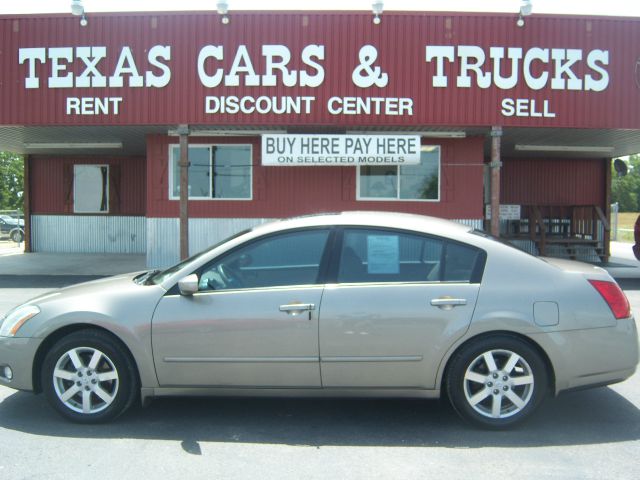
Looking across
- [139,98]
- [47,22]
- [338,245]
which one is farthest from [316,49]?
[338,245]

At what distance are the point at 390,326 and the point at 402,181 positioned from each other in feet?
34.4

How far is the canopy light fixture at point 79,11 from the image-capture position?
12.6m

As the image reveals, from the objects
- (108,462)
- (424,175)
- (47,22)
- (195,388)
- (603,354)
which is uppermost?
(47,22)

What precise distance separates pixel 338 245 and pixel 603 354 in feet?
6.42

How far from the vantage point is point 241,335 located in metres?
4.09

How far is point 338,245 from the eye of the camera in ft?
14.1

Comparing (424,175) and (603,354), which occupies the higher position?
(424,175)

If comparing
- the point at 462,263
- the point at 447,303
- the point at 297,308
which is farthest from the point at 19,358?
the point at 462,263

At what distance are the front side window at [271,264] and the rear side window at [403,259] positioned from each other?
0.70ft

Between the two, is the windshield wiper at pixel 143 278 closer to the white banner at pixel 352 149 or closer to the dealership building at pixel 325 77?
the dealership building at pixel 325 77

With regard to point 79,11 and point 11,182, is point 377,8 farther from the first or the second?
point 11,182

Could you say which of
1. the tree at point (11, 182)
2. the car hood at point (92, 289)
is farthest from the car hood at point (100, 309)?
the tree at point (11, 182)

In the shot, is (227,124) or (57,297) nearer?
(57,297)

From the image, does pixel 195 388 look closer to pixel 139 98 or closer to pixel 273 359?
pixel 273 359
